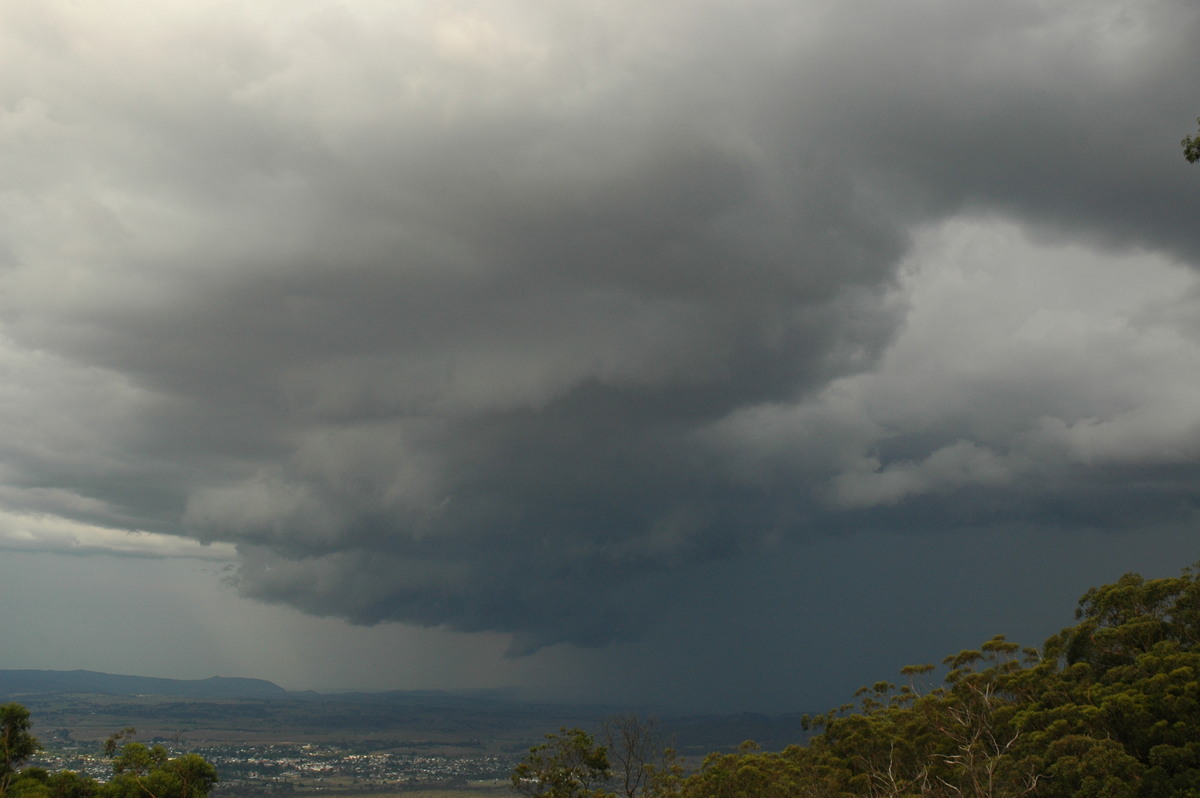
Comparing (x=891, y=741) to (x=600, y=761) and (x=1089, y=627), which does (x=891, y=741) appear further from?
(x=600, y=761)

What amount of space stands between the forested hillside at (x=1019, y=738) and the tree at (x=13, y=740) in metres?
38.0

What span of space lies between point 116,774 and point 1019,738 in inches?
2508

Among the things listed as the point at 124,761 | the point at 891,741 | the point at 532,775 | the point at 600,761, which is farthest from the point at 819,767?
the point at 124,761

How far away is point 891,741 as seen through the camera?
69.4 meters

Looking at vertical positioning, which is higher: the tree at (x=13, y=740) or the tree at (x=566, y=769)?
the tree at (x=13, y=740)

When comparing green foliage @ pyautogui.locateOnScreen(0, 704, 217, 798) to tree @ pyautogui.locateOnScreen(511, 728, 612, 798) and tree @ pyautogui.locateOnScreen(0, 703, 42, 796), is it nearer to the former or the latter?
tree @ pyautogui.locateOnScreen(0, 703, 42, 796)

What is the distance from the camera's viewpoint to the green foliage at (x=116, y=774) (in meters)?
52.6

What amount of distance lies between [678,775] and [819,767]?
49.8ft

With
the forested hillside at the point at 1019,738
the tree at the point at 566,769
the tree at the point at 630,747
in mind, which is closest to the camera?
the forested hillside at the point at 1019,738

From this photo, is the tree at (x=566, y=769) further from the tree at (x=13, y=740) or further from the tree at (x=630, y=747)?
the tree at (x=13, y=740)

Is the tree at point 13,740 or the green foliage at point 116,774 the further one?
the tree at point 13,740

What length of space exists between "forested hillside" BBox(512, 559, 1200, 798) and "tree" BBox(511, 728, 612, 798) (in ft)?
0.42

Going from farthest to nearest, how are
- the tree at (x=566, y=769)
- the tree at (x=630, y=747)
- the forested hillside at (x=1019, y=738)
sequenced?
1. the tree at (x=630, y=747)
2. the tree at (x=566, y=769)
3. the forested hillside at (x=1019, y=738)

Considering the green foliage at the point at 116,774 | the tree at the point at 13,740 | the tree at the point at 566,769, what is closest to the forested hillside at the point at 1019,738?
the tree at the point at 566,769
